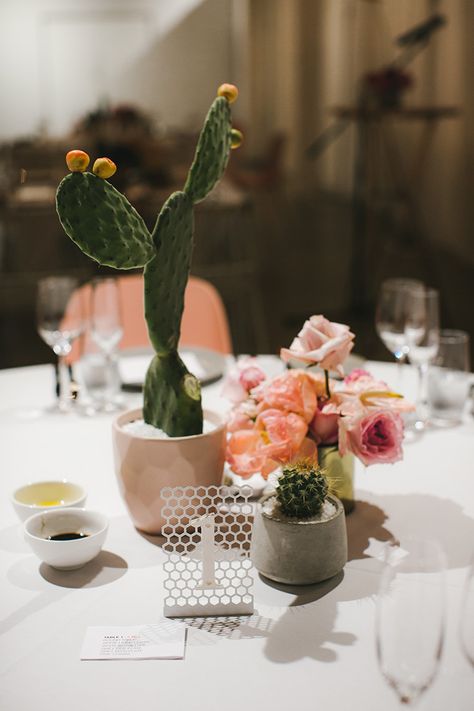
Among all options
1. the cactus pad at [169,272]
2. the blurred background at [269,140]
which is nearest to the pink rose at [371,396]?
the cactus pad at [169,272]

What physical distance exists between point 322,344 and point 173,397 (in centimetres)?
20

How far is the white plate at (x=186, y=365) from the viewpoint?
178 centimetres

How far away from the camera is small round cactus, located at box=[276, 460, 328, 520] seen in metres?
1.00

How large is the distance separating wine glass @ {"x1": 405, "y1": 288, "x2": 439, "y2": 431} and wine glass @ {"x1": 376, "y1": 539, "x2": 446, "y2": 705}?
2.94ft

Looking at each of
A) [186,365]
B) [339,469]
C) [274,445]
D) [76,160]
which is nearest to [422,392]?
[186,365]

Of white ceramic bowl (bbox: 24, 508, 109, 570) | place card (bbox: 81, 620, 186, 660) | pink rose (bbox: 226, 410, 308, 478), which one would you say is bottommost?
place card (bbox: 81, 620, 186, 660)

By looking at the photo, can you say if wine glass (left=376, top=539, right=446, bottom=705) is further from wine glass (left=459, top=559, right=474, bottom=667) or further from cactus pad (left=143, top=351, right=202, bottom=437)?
cactus pad (left=143, top=351, right=202, bottom=437)

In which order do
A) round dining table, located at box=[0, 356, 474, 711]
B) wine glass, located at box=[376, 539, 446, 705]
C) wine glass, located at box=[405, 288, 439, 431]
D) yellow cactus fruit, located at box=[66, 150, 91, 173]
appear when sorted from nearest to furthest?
wine glass, located at box=[376, 539, 446, 705], round dining table, located at box=[0, 356, 474, 711], yellow cactus fruit, located at box=[66, 150, 91, 173], wine glass, located at box=[405, 288, 439, 431]

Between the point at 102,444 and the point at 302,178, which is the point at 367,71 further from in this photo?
the point at 102,444

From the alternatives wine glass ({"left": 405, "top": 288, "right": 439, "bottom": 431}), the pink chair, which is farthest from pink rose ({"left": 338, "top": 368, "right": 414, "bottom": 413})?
the pink chair

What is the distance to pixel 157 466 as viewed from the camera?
1.12m

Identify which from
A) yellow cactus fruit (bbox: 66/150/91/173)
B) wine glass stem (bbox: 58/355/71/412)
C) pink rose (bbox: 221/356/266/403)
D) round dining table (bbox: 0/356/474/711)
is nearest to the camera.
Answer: round dining table (bbox: 0/356/474/711)

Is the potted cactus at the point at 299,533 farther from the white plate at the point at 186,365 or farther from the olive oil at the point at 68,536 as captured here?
the white plate at the point at 186,365

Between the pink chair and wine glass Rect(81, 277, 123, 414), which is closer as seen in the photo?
wine glass Rect(81, 277, 123, 414)
